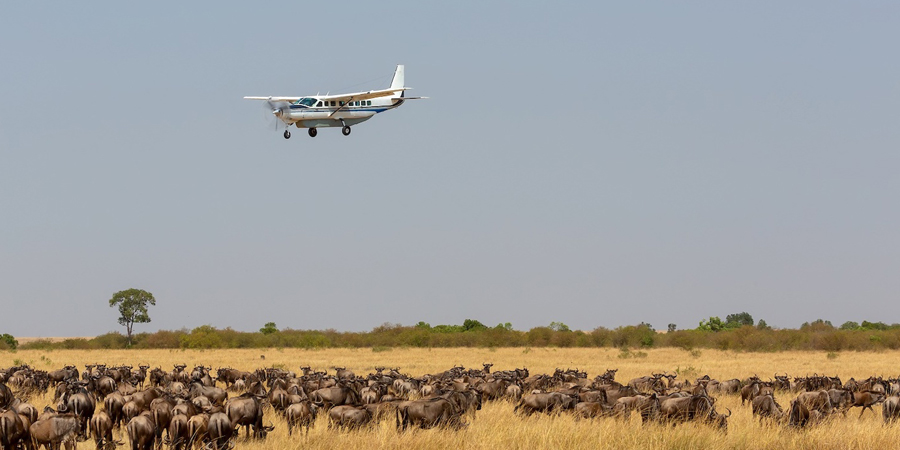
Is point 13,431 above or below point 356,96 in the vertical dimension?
below

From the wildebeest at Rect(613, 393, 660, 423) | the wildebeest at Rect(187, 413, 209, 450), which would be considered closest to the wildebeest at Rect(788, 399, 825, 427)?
the wildebeest at Rect(613, 393, 660, 423)

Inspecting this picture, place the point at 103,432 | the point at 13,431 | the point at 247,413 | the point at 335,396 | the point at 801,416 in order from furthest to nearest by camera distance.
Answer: the point at 335,396
the point at 801,416
the point at 247,413
the point at 103,432
the point at 13,431

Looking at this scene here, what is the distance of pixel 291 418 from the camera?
1817 centimetres

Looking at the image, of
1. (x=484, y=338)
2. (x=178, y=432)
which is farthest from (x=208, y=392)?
(x=484, y=338)

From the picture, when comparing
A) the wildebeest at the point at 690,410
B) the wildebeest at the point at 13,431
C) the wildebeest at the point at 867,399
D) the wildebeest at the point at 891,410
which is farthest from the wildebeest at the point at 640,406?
the wildebeest at the point at 13,431

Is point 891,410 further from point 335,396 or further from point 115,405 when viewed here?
point 115,405

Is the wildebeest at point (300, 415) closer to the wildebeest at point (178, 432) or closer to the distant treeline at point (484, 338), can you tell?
the wildebeest at point (178, 432)

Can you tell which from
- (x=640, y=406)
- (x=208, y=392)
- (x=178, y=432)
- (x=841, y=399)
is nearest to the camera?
(x=178, y=432)

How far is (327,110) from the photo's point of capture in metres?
45.0

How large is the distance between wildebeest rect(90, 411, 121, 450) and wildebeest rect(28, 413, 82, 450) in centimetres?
78

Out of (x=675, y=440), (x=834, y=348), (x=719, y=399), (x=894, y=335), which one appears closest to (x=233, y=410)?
(x=675, y=440)

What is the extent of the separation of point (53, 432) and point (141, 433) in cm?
152

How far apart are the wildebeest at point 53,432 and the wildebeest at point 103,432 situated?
30.7 inches

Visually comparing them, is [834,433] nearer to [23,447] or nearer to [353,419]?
[353,419]
